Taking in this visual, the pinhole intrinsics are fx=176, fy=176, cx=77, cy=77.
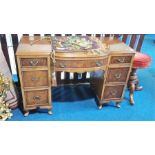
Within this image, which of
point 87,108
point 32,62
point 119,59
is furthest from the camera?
point 87,108

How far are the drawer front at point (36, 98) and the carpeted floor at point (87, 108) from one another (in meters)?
0.14

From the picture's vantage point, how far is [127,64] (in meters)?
1.45

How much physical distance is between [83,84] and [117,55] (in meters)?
0.81

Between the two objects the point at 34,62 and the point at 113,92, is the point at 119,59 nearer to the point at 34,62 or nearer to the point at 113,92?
the point at 113,92

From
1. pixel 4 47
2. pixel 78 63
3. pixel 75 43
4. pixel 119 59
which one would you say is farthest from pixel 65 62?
pixel 4 47

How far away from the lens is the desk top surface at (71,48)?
1293 mm

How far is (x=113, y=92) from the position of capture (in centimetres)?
163

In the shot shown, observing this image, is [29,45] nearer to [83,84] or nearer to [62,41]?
[62,41]

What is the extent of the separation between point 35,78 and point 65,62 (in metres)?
0.28

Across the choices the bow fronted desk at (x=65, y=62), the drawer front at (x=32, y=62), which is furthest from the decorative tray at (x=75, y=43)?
the drawer front at (x=32, y=62)

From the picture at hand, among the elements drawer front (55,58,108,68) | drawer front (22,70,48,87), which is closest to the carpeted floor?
drawer front (22,70,48,87)

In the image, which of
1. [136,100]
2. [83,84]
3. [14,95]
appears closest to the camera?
[14,95]

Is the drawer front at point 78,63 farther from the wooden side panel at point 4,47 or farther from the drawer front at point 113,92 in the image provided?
the wooden side panel at point 4,47
